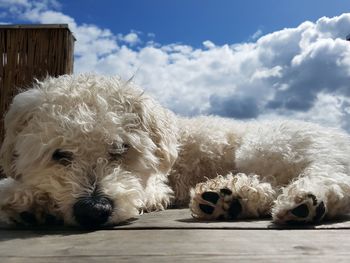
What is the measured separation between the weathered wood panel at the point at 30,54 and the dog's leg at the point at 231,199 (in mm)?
2892

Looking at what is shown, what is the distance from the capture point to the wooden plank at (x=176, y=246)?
254 cm

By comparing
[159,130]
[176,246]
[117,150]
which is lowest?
[176,246]

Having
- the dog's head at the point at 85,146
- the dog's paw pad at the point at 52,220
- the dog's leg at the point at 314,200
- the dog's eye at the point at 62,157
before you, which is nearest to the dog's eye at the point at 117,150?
the dog's head at the point at 85,146

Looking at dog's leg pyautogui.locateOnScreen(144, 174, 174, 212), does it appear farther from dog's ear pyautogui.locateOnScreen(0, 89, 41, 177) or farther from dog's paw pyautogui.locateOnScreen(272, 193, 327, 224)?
dog's paw pyautogui.locateOnScreen(272, 193, 327, 224)

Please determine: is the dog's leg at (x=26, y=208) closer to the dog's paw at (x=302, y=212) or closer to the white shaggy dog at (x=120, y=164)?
the white shaggy dog at (x=120, y=164)

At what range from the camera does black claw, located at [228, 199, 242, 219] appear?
407cm

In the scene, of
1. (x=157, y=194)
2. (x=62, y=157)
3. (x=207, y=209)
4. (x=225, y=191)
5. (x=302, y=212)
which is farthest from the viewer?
(x=157, y=194)

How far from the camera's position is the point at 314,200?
3670 millimetres

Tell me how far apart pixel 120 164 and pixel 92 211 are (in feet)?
2.06

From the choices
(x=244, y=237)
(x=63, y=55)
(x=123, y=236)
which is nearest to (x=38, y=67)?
(x=63, y=55)

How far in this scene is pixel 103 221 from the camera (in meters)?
3.53

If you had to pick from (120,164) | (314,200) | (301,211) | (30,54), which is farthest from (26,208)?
(30,54)

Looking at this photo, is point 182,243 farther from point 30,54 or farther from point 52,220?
point 30,54

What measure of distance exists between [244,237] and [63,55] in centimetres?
394
